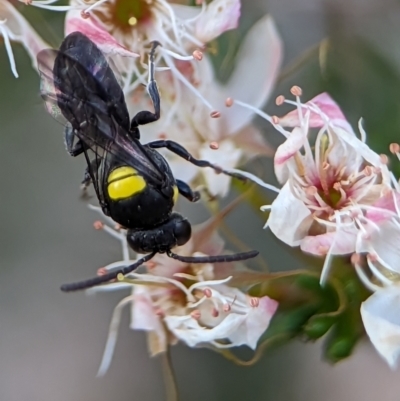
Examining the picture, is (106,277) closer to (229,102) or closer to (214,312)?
(214,312)

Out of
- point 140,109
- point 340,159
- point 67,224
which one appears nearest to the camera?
point 340,159

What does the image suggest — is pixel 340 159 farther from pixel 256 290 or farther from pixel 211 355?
pixel 211 355

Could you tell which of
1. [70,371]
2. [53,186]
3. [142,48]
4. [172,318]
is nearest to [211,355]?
[70,371]

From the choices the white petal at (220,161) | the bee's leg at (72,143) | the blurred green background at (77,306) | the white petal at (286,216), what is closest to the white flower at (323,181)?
the white petal at (286,216)

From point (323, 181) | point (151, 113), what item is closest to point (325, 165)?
point (323, 181)

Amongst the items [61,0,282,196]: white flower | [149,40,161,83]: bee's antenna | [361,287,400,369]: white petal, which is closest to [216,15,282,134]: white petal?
[61,0,282,196]: white flower

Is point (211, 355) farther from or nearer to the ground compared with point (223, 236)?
nearer to the ground

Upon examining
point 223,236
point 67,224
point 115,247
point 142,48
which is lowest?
point 67,224
